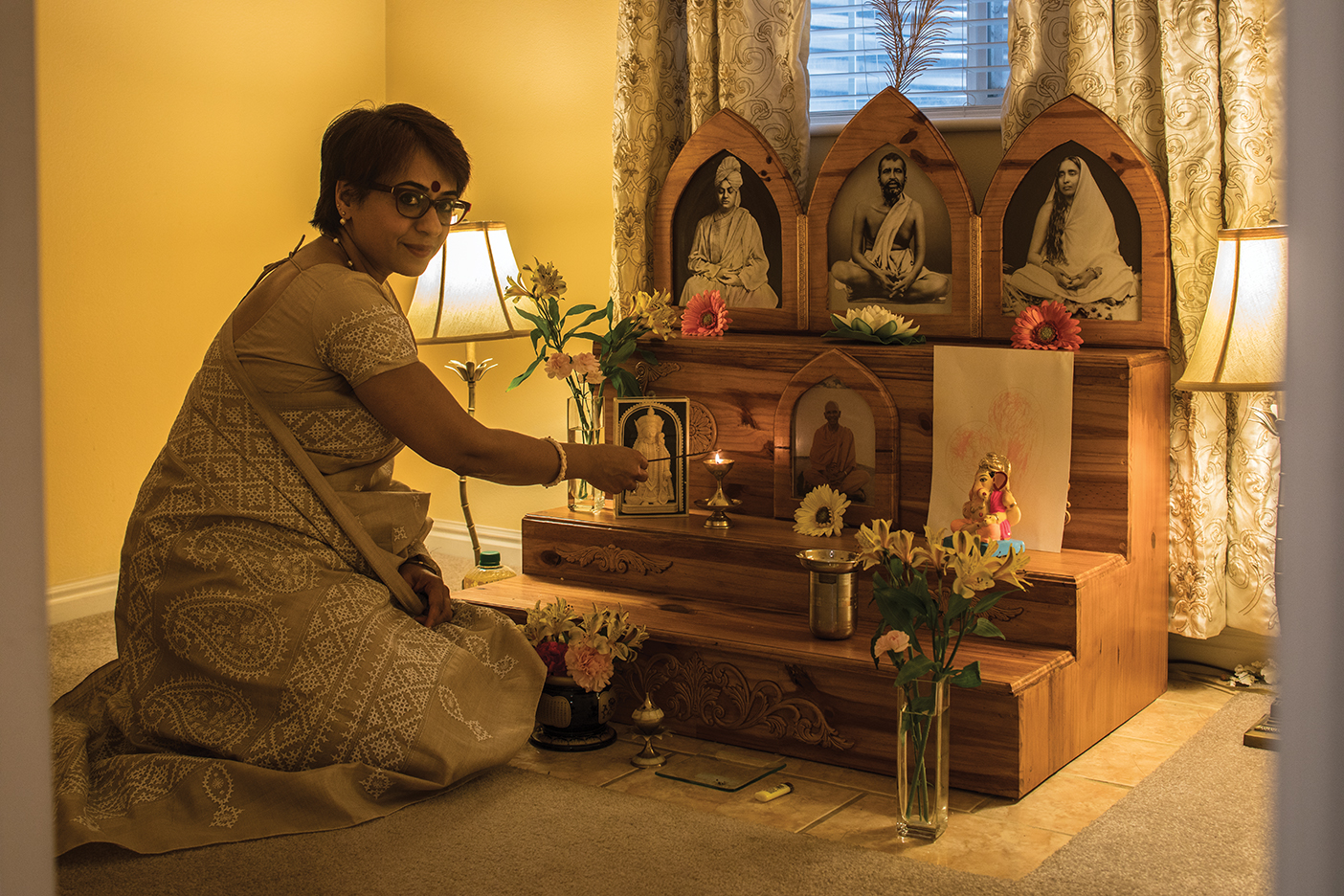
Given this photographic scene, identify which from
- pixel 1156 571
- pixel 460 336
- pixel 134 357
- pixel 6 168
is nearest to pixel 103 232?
pixel 134 357

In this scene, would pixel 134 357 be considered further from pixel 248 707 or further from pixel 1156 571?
pixel 1156 571

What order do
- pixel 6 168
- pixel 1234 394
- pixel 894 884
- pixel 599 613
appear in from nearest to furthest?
pixel 6 168
pixel 894 884
pixel 599 613
pixel 1234 394

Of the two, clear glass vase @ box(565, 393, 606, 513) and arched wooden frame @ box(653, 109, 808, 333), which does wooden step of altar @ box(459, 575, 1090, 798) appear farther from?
arched wooden frame @ box(653, 109, 808, 333)

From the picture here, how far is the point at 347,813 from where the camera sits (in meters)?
1.93

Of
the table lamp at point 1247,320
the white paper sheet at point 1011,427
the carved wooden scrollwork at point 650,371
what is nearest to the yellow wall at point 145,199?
the carved wooden scrollwork at point 650,371

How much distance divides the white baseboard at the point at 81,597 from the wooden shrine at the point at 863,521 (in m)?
1.38

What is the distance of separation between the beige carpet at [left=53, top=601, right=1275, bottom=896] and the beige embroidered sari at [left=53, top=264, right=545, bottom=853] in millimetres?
82

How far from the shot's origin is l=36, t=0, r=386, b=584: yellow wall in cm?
332

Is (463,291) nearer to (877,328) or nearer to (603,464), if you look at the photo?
(877,328)

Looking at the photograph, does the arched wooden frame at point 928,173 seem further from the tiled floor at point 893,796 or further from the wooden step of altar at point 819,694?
the tiled floor at point 893,796

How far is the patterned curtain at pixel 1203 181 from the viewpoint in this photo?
2.50m

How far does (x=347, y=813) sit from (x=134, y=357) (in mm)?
2075

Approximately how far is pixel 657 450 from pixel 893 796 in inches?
40.6

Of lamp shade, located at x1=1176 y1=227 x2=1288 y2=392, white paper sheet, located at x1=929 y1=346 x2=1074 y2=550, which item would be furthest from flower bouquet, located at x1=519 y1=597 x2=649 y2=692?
lamp shade, located at x1=1176 y1=227 x2=1288 y2=392
